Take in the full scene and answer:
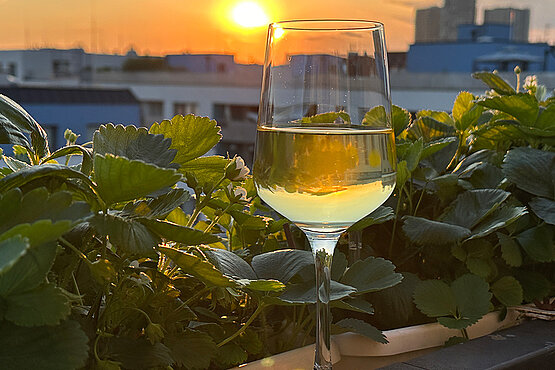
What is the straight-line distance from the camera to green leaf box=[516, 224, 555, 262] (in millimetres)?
702

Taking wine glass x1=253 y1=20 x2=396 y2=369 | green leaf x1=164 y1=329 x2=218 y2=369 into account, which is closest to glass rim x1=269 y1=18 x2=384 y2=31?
wine glass x1=253 y1=20 x2=396 y2=369

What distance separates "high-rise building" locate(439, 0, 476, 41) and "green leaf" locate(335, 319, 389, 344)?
41.0ft

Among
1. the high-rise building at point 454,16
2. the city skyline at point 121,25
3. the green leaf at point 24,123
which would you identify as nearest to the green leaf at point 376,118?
the green leaf at point 24,123

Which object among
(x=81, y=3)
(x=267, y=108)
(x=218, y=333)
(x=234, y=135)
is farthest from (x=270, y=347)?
(x=81, y=3)

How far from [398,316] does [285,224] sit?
0.14 meters

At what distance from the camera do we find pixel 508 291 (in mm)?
694

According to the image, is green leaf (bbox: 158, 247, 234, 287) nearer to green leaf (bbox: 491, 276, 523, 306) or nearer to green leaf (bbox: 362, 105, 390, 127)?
green leaf (bbox: 362, 105, 390, 127)

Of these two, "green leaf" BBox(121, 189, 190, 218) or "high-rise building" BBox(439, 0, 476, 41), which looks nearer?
"green leaf" BBox(121, 189, 190, 218)

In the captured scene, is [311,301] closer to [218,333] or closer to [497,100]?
[218,333]

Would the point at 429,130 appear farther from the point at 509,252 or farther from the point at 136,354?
the point at 136,354

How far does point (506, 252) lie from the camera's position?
686 mm

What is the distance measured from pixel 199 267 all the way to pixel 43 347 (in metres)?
0.10

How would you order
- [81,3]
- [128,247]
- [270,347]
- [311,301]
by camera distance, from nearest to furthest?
[128,247]
[311,301]
[270,347]
[81,3]

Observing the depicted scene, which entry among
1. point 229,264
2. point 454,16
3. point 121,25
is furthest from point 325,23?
point 121,25
